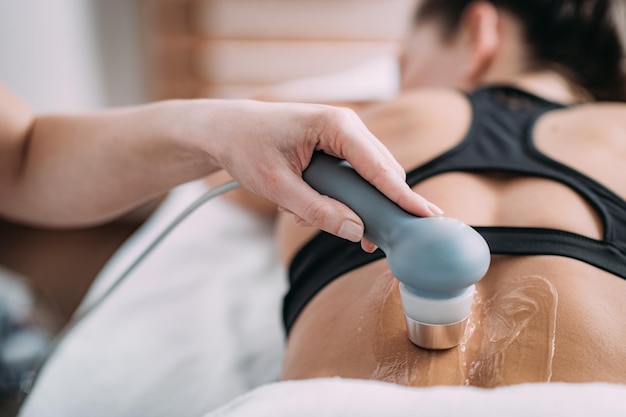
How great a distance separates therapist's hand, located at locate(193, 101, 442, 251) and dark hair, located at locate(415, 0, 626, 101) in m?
0.76

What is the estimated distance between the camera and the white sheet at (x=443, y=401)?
1.27ft

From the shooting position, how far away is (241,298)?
105cm

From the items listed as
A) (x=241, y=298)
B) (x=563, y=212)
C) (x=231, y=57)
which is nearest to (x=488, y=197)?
(x=563, y=212)

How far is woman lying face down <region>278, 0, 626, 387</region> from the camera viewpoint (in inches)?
20.8

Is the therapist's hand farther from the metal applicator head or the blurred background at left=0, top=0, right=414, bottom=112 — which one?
the blurred background at left=0, top=0, right=414, bottom=112

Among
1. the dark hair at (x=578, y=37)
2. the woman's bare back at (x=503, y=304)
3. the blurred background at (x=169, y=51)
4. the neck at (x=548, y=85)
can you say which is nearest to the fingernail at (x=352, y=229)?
the woman's bare back at (x=503, y=304)

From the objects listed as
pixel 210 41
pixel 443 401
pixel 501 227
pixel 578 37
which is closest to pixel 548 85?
pixel 578 37

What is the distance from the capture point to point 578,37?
1.13 metres

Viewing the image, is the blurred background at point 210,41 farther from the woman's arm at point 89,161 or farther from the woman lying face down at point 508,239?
the woman's arm at point 89,161

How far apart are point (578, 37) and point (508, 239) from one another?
69 cm

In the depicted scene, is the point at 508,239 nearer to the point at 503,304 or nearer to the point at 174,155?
the point at 503,304

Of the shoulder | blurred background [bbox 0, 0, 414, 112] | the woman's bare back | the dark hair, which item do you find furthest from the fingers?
blurred background [bbox 0, 0, 414, 112]

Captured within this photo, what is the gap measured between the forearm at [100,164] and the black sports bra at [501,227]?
0.61 ft

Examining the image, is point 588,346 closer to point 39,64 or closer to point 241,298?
point 241,298
